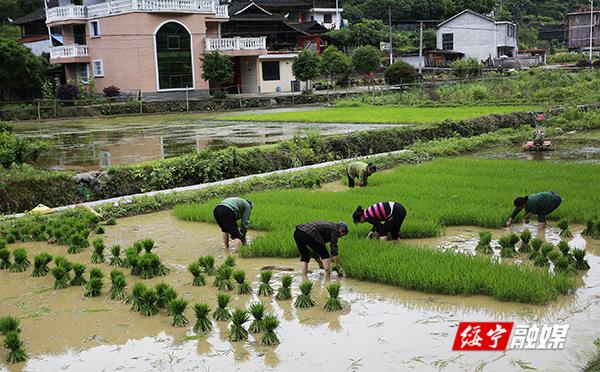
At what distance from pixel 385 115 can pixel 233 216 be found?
→ 2015cm

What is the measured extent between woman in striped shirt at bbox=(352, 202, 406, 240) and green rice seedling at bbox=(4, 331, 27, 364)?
4134 millimetres

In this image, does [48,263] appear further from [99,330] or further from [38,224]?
[99,330]

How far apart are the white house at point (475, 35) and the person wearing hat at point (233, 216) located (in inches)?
2049

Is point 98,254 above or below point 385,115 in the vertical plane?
below

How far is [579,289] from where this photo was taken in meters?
6.94

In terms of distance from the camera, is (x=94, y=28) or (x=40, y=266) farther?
(x=94, y=28)

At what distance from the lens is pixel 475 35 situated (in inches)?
2315

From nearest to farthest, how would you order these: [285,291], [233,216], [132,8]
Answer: [285,291]
[233,216]
[132,8]

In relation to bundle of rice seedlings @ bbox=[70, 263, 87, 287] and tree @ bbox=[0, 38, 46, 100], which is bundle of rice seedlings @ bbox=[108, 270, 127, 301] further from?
tree @ bbox=[0, 38, 46, 100]

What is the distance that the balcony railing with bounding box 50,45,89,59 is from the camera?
40438 millimetres

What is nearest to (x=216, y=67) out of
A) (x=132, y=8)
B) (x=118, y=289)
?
(x=132, y=8)

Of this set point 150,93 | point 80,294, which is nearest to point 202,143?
point 80,294

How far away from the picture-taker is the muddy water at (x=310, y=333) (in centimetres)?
546

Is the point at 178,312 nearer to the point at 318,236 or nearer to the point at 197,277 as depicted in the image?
the point at 197,277
